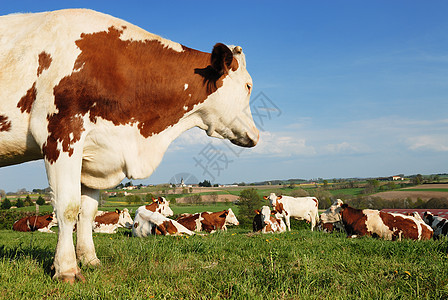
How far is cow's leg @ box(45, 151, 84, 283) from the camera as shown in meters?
3.85

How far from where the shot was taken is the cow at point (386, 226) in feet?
34.3

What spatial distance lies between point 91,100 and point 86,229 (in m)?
1.86

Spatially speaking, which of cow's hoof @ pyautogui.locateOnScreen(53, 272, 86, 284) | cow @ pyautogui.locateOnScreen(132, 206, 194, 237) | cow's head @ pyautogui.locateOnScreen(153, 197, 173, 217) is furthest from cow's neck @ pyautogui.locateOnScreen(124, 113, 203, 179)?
cow's head @ pyautogui.locateOnScreen(153, 197, 173, 217)

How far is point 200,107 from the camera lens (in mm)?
4996

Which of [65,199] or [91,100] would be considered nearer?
[65,199]

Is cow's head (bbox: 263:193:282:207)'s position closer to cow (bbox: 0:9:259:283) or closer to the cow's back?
cow (bbox: 0:9:259:283)

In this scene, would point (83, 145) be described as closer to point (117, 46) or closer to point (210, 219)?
point (117, 46)

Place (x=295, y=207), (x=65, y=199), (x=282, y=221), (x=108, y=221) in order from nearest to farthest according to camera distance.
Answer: (x=65, y=199) → (x=282, y=221) → (x=108, y=221) → (x=295, y=207)

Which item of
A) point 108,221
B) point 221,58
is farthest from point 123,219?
point 221,58

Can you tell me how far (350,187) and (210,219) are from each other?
2010 inches

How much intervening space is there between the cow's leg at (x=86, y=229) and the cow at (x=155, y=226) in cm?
644

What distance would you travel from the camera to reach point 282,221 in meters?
19.2

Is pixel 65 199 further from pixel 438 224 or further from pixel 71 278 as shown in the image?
pixel 438 224

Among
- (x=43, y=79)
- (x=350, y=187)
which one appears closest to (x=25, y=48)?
(x=43, y=79)
